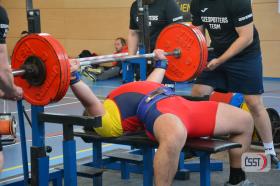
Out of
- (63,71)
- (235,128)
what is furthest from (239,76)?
(63,71)

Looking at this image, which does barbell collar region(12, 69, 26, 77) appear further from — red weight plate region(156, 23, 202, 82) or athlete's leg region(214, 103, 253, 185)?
red weight plate region(156, 23, 202, 82)

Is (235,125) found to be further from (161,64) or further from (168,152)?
(161,64)

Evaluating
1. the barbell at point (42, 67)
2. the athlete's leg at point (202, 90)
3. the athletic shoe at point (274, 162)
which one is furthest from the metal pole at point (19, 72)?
the athletic shoe at point (274, 162)

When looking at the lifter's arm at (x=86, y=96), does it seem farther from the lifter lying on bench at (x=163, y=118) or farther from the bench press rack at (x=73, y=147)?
the bench press rack at (x=73, y=147)

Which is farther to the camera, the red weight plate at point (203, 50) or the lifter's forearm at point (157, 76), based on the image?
the red weight plate at point (203, 50)

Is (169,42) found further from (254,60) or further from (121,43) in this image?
(121,43)

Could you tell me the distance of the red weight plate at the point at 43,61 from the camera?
228cm

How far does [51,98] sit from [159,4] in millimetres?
1727

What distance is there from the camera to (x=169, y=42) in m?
3.55

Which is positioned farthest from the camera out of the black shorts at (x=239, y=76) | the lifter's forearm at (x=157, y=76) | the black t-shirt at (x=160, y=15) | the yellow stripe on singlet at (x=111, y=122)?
the black t-shirt at (x=160, y=15)

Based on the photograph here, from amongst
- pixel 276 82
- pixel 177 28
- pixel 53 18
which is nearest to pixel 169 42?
pixel 177 28

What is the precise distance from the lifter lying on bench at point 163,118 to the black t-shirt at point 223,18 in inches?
32.1

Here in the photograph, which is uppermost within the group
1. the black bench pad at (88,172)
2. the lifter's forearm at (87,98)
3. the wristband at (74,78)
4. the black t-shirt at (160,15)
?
the black t-shirt at (160,15)

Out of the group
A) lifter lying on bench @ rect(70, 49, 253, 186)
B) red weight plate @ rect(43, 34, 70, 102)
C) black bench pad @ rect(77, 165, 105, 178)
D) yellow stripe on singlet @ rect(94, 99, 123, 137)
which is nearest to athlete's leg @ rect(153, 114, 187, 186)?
lifter lying on bench @ rect(70, 49, 253, 186)
